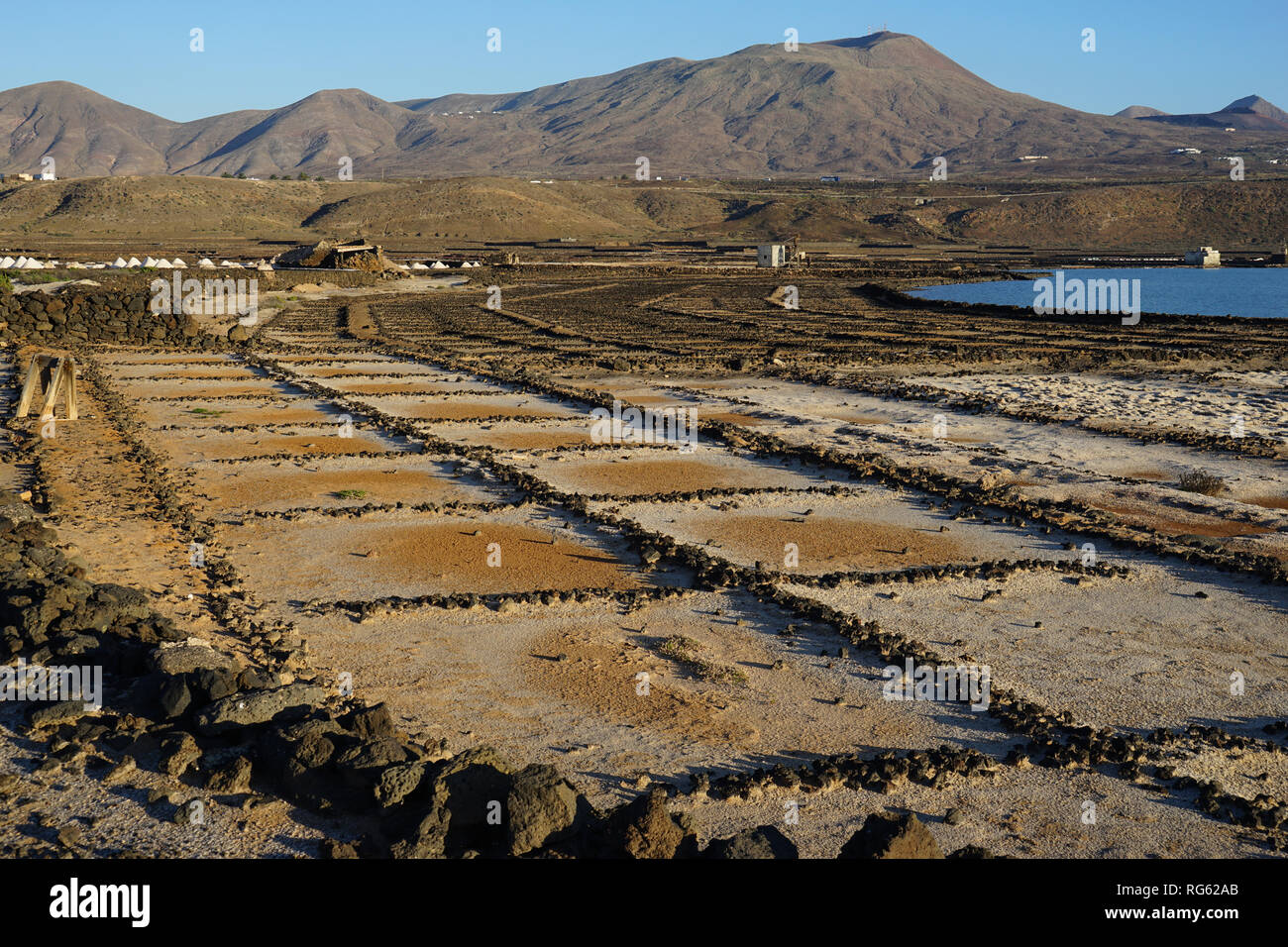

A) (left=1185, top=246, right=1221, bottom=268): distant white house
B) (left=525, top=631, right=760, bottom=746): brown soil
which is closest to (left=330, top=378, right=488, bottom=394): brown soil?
(left=525, top=631, right=760, bottom=746): brown soil

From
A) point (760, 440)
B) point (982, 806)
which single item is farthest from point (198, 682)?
point (760, 440)

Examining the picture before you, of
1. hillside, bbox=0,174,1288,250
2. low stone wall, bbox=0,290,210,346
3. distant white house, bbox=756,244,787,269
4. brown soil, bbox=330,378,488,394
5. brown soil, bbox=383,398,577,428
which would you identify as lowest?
brown soil, bbox=383,398,577,428

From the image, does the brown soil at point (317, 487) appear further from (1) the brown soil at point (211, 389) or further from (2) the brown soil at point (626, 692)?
(1) the brown soil at point (211, 389)

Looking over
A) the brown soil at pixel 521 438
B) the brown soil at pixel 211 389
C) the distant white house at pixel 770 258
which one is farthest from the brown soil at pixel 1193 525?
the distant white house at pixel 770 258
